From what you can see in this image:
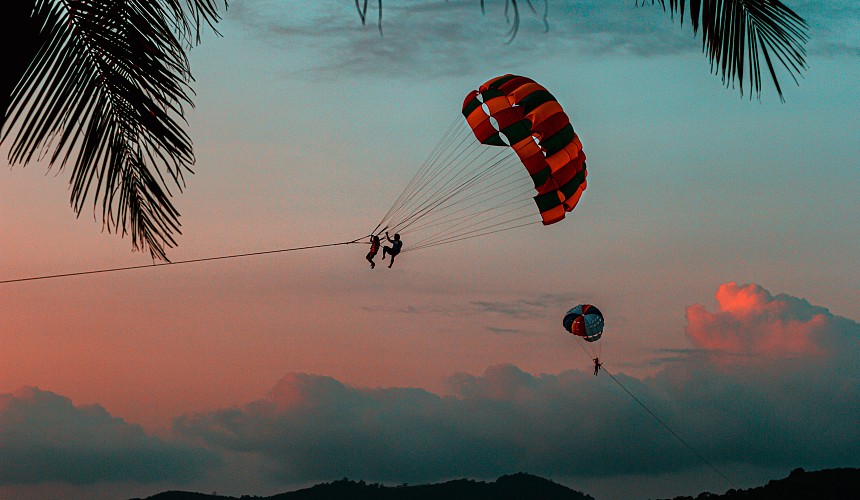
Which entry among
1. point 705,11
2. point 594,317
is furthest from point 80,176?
point 594,317

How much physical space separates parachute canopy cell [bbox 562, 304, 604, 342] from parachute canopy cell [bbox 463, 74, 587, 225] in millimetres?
12808

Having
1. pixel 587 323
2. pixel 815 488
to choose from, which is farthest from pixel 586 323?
pixel 815 488

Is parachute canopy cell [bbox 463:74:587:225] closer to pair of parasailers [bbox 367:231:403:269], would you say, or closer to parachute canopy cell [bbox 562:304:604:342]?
pair of parasailers [bbox 367:231:403:269]

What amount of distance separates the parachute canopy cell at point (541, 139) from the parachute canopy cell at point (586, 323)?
1281 centimetres

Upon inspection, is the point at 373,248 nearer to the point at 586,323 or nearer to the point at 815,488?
the point at 586,323

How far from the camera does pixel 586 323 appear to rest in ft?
115

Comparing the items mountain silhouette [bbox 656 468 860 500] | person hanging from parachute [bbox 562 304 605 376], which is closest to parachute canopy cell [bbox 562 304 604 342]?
person hanging from parachute [bbox 562 304 605 376]

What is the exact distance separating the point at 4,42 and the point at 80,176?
1127 mm

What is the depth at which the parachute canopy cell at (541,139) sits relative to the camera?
2095cm

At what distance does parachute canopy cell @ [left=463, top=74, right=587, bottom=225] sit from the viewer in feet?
68.7

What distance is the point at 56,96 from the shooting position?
21.5 feet

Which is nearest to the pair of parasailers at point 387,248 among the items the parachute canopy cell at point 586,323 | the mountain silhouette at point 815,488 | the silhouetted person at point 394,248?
the silhouetted person at point 394,248

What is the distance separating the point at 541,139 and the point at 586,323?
49.8 ft

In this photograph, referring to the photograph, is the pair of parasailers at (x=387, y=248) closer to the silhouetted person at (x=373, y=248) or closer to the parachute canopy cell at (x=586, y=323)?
the silhouetted person at (x=373, y=248)
